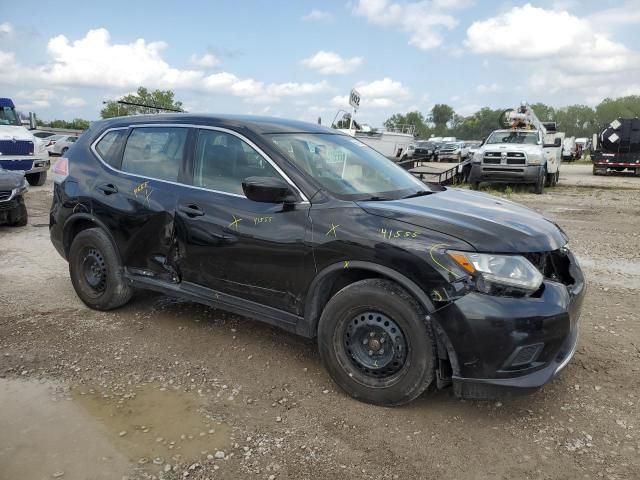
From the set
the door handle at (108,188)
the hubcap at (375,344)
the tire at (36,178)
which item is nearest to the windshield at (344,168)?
the hubcap at (375,344)

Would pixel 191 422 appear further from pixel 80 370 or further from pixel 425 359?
pixel 425 359

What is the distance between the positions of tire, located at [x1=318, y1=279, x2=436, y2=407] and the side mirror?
2.38 feet

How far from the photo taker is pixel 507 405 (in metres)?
3.29

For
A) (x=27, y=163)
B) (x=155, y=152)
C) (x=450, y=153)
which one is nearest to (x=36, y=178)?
(x=27, y=163)

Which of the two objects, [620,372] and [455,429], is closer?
[455,429]

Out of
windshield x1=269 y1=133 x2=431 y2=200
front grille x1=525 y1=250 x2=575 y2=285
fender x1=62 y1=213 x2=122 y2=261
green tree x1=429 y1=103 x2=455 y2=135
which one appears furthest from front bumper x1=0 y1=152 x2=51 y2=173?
green tree x1=429 y1=103 x2=455 y2=135

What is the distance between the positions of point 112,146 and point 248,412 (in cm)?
277

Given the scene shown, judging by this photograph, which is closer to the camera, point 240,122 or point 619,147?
point 240,122

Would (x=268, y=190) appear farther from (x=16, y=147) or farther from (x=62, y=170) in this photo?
(x=16, y=147)

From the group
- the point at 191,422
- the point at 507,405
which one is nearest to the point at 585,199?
the point at 507,405

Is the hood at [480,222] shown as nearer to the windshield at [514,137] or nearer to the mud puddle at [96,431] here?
the mud puddle at [96,431]

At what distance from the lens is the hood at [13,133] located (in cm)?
1407

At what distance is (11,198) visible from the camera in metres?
8.30

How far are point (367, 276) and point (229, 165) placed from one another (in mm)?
1376
